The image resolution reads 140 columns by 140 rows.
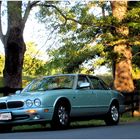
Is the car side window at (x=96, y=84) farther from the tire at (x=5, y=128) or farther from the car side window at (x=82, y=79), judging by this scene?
the tire at (x=5, y=128)

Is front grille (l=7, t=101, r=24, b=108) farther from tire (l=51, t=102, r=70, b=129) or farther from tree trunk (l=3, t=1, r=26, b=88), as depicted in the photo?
tree trunk (l=3, t=1, r=26, b=88)

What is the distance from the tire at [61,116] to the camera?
46.4 feet

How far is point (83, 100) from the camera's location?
15.5 metres

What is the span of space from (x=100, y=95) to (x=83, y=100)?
3.68ft

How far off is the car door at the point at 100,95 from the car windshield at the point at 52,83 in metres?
1.03

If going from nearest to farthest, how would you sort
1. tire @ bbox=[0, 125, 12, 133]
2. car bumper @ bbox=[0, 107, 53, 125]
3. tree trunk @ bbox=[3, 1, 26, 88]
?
car bumper @ bbox=[0, 107, 53, 125] → tire @ bbox=[0, 125, 12, 133] → tree trunk @ bbox=[3, 1, 26, 88]

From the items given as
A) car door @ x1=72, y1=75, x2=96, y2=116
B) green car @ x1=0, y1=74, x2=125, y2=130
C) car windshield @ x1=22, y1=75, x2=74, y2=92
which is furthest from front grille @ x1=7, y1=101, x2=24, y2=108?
car door @ x1=72, y1=75, x2=96, y2=116

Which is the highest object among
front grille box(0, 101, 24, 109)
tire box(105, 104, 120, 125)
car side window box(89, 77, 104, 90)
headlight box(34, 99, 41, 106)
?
car side window box(89, 77, 104, 90)

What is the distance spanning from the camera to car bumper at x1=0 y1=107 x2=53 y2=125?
545 inches

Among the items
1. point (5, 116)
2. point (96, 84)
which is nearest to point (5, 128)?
point (5, 116)

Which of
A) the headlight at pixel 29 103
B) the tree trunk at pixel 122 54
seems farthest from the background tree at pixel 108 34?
the headlight at pixel 29 103

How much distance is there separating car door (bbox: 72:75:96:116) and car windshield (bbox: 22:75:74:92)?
0.98 feet

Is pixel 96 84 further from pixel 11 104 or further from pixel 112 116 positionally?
pixel 11 104

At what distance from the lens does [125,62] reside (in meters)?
25.7
